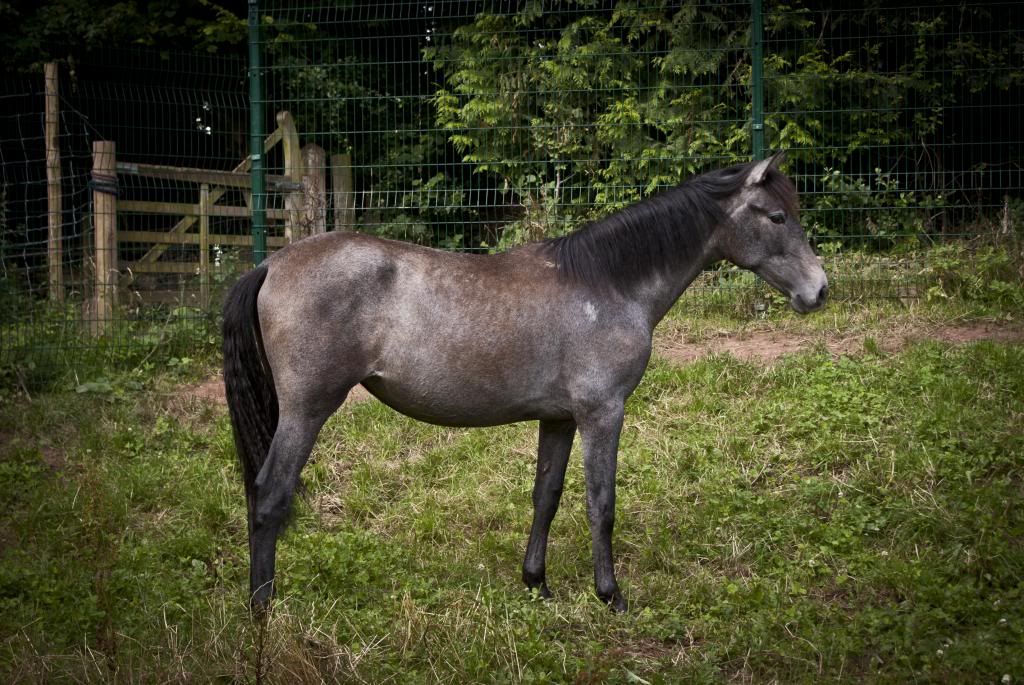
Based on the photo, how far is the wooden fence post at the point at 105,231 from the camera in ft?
26.9

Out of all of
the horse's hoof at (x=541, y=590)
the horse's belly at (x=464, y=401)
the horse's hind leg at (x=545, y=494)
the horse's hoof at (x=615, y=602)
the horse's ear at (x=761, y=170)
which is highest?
the horse's ear at (x=761, y=170)

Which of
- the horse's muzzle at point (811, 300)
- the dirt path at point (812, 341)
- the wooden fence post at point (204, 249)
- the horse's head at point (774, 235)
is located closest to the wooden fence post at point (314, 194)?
the wooden fence post at point (204, 249)

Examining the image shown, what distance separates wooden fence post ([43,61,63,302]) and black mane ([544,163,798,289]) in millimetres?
5264

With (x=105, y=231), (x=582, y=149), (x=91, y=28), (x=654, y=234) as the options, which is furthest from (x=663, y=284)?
(x=91, y=28)

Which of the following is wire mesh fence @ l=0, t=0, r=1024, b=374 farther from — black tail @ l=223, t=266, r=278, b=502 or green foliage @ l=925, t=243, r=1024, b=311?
black tail @ l=223, t=266, r=278, b=502

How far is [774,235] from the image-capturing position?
473 cm

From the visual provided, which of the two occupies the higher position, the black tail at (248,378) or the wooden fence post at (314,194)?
the wooden fence post at (314,194)

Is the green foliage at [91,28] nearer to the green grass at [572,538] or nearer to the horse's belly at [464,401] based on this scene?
the green grass at [572,538]

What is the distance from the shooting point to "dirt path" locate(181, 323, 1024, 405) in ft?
24.0

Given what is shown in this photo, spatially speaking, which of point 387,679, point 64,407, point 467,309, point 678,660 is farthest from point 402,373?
point 64,407

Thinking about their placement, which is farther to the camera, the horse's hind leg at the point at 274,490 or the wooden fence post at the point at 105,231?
the wooden fence post at the point at 105,231

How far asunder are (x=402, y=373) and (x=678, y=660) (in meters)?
1.68

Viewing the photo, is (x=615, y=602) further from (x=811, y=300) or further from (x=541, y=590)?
(x=811, y=300)

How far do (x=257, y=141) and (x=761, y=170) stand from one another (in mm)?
5043
